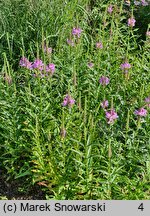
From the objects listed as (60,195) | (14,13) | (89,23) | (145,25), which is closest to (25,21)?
(14,13)

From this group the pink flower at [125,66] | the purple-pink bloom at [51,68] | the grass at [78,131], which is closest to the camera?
the grass at [78,131]

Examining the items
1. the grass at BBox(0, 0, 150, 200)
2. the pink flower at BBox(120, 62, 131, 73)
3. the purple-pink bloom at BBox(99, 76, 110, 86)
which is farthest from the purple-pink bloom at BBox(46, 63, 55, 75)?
the pink flower at BBox(120, 62, 131, 73)

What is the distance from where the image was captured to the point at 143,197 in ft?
10.1

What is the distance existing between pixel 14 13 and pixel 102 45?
140 cm

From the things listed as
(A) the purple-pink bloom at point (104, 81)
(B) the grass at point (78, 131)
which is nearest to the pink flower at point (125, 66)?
(B) the grass at point (78, 131)

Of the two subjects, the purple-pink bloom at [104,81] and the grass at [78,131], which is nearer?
the grass at [78,131]

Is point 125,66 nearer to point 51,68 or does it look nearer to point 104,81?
point 104,81

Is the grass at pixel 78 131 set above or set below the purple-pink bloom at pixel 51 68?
below

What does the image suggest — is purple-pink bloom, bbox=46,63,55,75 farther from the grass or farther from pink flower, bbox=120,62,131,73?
pink flower, bbox=120,62,131,73

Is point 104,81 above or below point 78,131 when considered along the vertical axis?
above

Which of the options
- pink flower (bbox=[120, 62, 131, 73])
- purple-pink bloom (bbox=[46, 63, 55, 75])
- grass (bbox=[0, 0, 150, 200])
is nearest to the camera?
grass (bbox=[0, 0, 150, 200])

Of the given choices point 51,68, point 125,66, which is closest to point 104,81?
point 125,66

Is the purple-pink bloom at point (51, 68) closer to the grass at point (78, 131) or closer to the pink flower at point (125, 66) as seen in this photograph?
the grass at point (78, 131)

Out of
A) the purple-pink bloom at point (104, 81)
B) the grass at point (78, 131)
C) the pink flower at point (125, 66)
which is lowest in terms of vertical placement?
the grass at point (78, 131)
